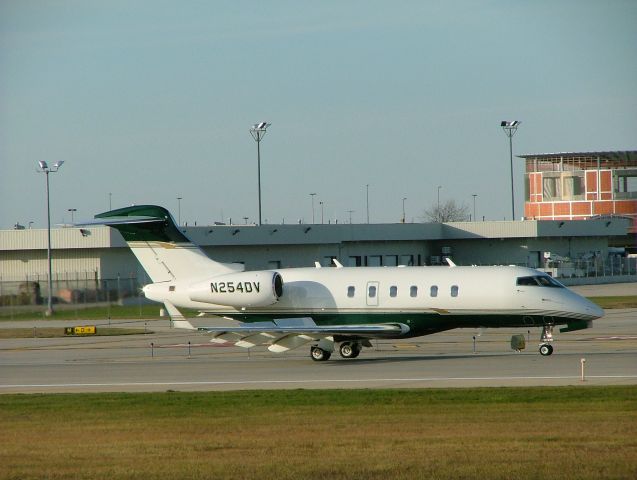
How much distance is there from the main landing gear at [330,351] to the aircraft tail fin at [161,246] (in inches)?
165

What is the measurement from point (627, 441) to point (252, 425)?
6.89 meters

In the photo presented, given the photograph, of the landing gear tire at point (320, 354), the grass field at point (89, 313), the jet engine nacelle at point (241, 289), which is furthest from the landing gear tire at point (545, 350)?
the grass field at point (89, 313)

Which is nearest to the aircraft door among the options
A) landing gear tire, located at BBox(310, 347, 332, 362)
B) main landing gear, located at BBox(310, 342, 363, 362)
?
main landing gear, located at BBox(310, 342, 363, 362)

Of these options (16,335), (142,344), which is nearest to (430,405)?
(142,344)

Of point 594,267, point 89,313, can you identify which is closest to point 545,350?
point 89,313

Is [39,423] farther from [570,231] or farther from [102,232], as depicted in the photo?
[570,231]

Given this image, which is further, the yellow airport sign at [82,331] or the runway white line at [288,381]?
the yellow airport sign at [82,331]

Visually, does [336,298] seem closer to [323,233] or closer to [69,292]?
[69,292]

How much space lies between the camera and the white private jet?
32.5 metres

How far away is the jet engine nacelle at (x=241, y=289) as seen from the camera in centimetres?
3431

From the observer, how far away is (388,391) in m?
25.0

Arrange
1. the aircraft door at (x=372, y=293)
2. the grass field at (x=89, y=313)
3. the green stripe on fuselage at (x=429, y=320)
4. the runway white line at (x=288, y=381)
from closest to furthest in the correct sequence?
the runway white line at (x=288, y=381)
the green stripe on fuselage at (x=429, y=320)
the aircraft door at (x=372, y=293)
the grass field at (x=89, y=313)

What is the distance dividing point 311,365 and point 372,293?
2.98 m

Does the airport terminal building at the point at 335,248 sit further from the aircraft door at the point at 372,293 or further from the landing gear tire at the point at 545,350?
the landing gear tire at the point at 545,350
